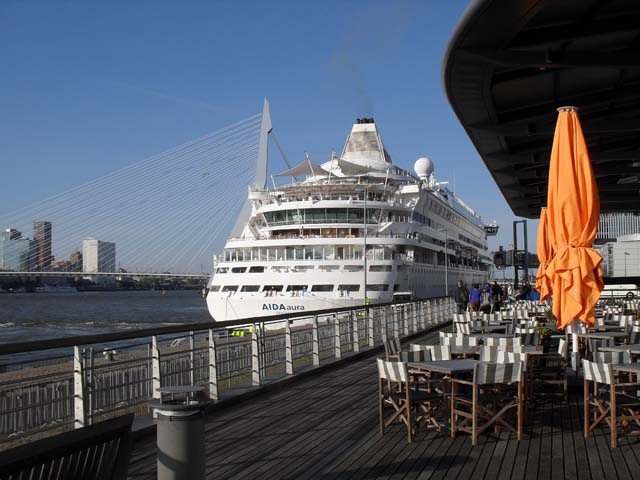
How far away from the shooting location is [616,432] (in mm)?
5625

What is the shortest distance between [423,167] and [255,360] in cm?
5037

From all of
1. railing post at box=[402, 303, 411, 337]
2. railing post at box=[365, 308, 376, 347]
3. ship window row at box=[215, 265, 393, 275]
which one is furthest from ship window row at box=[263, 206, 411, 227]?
railing post at box=[365, 308, 376, 347]

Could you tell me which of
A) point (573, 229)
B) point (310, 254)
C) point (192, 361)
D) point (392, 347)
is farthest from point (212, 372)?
point (310, 254)

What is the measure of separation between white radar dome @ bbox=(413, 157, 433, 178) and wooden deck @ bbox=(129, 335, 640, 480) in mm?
51300

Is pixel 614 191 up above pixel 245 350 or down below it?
above

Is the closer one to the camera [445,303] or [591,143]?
[591,143]

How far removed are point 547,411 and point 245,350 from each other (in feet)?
13.6

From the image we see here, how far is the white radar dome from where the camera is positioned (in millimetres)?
58250

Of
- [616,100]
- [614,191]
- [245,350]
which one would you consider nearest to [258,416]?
[245,350]

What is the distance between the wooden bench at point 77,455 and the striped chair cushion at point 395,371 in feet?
10.9

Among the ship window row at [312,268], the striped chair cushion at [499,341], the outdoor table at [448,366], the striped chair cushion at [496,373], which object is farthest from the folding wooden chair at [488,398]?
the ship window row at [312,268]

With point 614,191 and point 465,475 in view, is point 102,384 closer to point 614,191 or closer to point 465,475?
point 465,475

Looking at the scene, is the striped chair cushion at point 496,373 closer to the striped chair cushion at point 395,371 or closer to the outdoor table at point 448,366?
the outdoor table at point 448,366

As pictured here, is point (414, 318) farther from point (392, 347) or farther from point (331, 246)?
point (331, 246)
